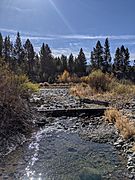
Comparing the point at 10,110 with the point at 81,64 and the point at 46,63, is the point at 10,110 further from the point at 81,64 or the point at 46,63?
the point at 81,64

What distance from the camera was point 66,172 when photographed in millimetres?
9547

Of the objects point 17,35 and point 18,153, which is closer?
point 18,153

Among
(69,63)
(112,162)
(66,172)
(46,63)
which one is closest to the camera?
(66,172)

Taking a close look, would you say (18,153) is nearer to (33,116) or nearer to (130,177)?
(130,177)

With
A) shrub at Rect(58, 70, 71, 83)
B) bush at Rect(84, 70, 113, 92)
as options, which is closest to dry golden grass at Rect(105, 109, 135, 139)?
bush at Rect(84, 70, 113, 92)

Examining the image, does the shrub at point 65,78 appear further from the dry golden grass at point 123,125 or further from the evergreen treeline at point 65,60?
the dry golden grass at point 123,125

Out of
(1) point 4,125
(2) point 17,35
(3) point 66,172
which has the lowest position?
(3) point 66,172

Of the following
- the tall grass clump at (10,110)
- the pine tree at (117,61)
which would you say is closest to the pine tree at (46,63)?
the pine tree at (117,61)

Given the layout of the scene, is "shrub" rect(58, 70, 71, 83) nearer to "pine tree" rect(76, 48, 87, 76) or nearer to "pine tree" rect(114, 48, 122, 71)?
"pine tree" rect(76, 48, 87, 76)

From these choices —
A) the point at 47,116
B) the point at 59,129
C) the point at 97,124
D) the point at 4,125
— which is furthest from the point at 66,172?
the point at 47,116

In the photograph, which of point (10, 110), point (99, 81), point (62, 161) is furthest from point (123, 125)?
point (99, 81)

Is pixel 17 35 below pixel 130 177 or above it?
above

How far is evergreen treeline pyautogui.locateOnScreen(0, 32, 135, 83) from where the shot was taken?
228 feet

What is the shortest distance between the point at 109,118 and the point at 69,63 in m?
57.3
